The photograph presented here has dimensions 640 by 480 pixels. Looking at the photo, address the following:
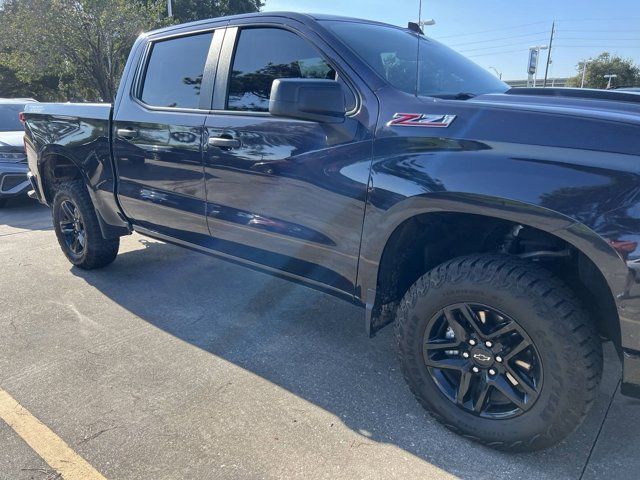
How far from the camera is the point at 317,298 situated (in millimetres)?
4043

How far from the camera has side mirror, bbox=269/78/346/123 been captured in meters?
2.35

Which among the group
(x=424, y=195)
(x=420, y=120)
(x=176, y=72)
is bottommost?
(x=424, y=195)

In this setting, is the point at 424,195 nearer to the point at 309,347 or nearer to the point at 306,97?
the point at 306,97

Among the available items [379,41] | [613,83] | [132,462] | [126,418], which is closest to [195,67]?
[379,41]

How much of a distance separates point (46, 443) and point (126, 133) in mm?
2179

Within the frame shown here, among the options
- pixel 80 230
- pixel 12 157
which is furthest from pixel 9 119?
pixel 80 230

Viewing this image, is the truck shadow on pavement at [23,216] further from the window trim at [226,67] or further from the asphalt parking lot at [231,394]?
the window trim at [226,67]

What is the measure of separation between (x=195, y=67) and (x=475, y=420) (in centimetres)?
276

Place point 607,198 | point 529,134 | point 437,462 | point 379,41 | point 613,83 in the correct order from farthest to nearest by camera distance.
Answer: point 613,83 → point 379,41 → point 437,462 → point 529,134 → point 607,198

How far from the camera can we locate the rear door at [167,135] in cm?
325

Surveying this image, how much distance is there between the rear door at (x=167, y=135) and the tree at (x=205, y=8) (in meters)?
26.8

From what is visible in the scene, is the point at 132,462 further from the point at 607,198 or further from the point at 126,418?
the point at 607,198

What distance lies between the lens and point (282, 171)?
2.74m

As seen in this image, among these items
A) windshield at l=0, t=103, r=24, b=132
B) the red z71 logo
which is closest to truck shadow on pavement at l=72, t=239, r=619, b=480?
the red z71 logo
